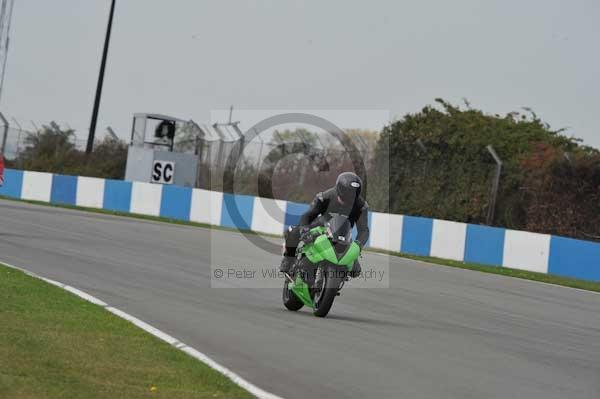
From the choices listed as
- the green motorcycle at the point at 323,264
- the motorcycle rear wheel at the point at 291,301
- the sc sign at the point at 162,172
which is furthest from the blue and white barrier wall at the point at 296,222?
the green motorcycle at the point at 323,264

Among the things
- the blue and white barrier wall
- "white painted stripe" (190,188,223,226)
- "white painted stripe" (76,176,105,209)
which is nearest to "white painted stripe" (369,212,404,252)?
the blue and white barrier wall

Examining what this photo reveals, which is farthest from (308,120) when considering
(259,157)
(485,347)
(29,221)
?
(485,347)

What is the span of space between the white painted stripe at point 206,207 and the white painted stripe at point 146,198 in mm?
1464

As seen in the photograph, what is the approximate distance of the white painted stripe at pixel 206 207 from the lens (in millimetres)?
30484

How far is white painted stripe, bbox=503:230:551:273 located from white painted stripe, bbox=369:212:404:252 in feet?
9.09

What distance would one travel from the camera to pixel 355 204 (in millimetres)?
11297

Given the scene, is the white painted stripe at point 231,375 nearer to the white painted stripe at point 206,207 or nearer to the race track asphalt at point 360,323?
the race track asphalt at point 360,323

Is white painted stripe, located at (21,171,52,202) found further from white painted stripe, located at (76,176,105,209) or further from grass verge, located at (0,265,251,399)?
grass verge, located at (0,265,251,399)

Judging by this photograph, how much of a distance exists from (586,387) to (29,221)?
53.6ft

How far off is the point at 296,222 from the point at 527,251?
6.84m

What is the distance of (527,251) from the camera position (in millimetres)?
23016

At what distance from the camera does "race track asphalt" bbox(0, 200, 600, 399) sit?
775 centimetres

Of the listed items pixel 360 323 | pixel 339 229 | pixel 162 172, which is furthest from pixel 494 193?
pixel 360 323

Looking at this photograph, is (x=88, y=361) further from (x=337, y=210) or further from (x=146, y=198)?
(x=146, y=198)
